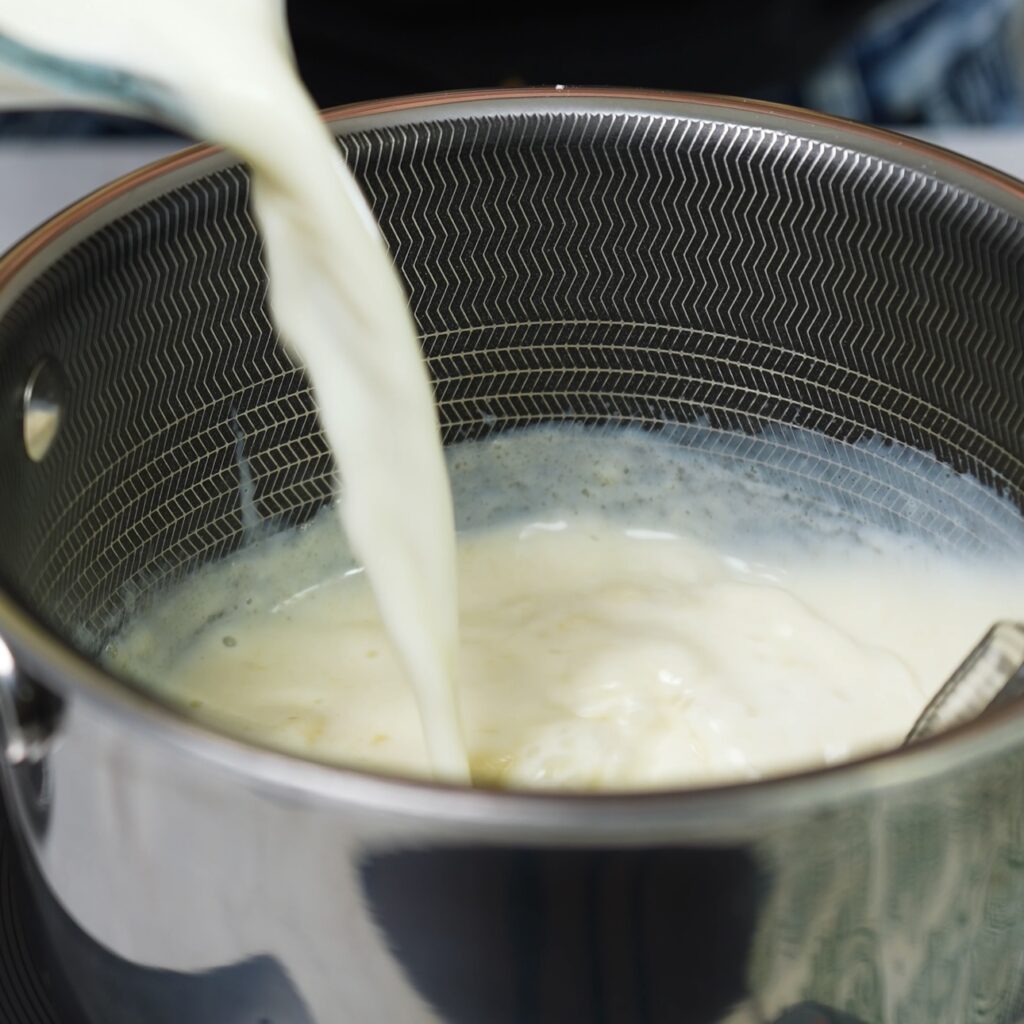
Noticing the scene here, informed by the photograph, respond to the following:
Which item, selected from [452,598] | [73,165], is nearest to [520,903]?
[452,598]

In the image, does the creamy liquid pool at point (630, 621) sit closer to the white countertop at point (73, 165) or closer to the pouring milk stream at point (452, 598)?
the pouring milk stream at point (452, 598)

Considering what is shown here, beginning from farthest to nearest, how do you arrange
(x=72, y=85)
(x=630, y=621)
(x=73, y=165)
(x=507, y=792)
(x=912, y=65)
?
(x=912, y=65) → (x=73, y=165) → (x=630, y=621) → (x=72, y=85) → (x=507, y=792)

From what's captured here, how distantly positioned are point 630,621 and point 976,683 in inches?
9.8

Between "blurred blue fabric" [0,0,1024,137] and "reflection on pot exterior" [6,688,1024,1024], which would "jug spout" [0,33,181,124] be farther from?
"blurred blue fabric" [0,0,1024,137]

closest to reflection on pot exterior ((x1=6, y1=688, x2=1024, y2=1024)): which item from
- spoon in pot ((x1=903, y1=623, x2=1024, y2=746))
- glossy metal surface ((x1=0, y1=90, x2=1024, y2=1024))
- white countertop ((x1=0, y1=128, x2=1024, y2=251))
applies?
glossy metal surface ((x1=0, y1=90, x2=1024, y2=1024))

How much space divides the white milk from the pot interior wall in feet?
0.41

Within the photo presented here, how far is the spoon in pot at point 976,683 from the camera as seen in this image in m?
0.71

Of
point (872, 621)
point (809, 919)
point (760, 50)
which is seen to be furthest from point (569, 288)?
point (809, 919)

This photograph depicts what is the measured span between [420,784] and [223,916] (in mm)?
114

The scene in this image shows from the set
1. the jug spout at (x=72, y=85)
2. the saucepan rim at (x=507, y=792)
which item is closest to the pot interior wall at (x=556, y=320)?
the jug spout at (x=72, y=85)

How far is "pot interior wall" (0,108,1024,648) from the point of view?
817 millimetres

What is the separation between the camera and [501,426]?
1.01m

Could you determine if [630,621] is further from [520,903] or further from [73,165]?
[73,165]

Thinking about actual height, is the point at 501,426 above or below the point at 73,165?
below
